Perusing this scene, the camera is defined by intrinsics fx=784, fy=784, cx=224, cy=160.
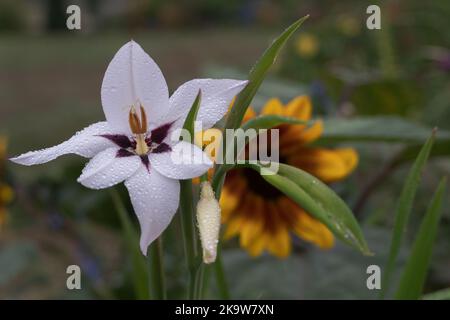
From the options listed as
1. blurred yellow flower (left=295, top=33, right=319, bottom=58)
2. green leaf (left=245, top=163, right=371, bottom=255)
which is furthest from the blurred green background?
green leaf (left=245, top=163, right=371, bottom=255)

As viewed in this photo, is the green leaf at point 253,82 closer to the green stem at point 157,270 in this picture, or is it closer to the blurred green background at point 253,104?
the green stem at point 157,270

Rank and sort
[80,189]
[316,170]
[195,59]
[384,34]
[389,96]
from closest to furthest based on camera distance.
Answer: [316,170]
[389,96]
[80,189]
[384,34]
[195,59]

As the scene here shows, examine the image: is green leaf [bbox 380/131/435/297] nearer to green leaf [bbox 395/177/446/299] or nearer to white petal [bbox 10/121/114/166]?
green leaf [bbox 395/177/446/299]

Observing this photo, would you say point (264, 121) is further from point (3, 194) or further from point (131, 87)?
point (3, 194)

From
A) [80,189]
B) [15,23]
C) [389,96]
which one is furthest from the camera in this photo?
[15,23]
